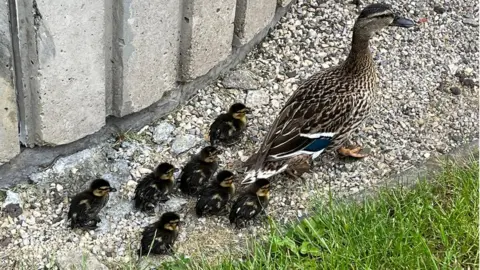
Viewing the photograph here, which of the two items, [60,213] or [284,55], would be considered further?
[284,55]

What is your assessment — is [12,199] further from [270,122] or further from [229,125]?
[270,122]

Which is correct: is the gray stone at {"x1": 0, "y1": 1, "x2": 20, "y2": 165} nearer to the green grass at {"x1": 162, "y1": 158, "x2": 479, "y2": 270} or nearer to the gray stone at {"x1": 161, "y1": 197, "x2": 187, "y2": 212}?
the gray stone at {"x1": 161, "y1": 197, "x2": 187, "y2": 212}

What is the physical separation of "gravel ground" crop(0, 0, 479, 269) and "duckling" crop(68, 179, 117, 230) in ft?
0.22

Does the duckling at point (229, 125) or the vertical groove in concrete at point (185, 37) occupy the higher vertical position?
the vertical groove in concrete at point (185, 37)

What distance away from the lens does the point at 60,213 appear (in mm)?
4547

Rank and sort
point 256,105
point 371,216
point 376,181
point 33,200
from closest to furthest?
1. point 371,216
2. point 33,200
3. point 376,181
4. point 256,105

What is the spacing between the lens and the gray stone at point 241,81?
546 centimetres

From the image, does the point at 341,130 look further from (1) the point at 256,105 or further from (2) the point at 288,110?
(1) the point at 256,105

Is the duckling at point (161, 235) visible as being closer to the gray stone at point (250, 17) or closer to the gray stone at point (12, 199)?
the gray stone at point (12, 199)

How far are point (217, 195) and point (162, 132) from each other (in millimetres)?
704

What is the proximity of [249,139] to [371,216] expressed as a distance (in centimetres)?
109

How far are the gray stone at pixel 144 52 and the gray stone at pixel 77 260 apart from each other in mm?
847

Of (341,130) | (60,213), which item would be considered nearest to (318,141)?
(341,130)

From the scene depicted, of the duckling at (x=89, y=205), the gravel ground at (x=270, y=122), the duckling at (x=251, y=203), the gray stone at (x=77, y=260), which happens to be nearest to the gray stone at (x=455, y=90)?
the gravel ground at (x=270, y=122)
